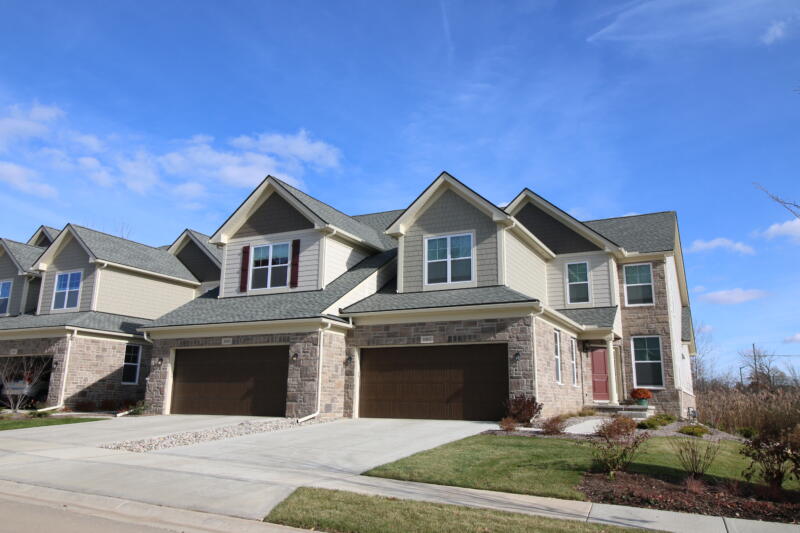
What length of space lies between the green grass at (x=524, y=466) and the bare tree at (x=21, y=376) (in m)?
18.4

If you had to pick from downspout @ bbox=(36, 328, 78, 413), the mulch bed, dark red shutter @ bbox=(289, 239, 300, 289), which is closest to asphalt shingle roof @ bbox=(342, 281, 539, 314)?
dark red shutter @ bbox=(289, 239, 300, 289)

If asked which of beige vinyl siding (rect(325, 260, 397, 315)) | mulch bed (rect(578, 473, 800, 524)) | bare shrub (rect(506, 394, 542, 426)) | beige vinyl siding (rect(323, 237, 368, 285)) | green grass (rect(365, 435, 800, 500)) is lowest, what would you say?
mulch bed (rect(578, 473, 800, 524))

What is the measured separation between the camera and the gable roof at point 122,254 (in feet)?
82.0

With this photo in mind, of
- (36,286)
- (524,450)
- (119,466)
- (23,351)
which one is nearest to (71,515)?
(119,466)

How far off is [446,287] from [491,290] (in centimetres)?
174

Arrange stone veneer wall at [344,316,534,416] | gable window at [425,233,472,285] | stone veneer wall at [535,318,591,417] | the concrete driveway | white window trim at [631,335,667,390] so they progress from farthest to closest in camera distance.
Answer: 1. white window trim at [631,335,667,390]
2. gable window at [425,233,472,285]
3. stone veneer wall at [535,318,591,417]
4. stone veneer wall at [344,316,534,416]
5. the concrete driveway

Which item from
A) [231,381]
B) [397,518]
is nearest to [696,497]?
[397,518]

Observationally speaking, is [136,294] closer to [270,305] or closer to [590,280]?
[270,305]

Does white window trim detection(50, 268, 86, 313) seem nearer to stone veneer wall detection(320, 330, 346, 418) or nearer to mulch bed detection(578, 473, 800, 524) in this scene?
stone veneer wall detection(320, 330, 346, 418)

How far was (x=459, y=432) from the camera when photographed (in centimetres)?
1441

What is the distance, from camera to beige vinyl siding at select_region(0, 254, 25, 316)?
27.6m

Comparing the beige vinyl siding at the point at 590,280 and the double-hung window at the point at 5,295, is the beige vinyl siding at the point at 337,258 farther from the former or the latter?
the double-hung window at the point at 5,295

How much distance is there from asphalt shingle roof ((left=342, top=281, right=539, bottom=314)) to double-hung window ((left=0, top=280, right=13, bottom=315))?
18.9 meters

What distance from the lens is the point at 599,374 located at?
22703 mm
